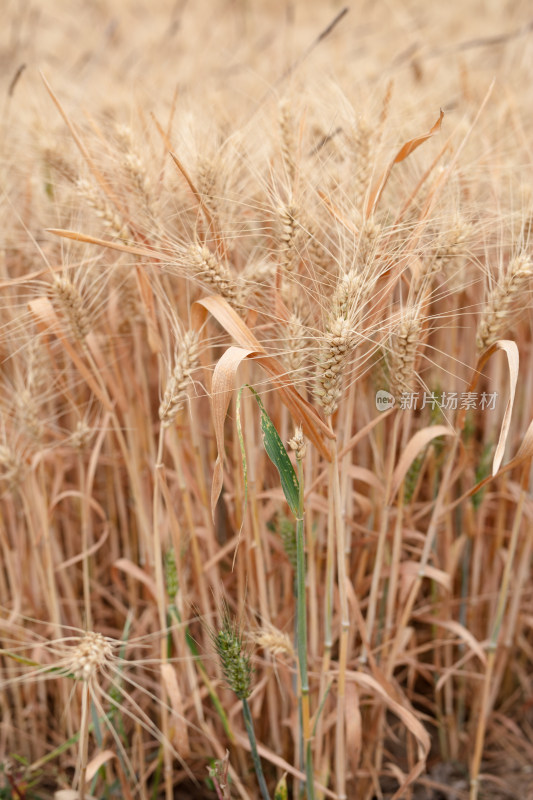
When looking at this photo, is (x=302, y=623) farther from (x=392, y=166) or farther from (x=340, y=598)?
(x=392, y=166)

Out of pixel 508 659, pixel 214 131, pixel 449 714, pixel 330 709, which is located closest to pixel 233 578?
pixel 330 709

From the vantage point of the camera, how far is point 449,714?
130 centimetres

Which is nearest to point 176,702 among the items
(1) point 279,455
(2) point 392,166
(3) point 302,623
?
(3) point 302,623

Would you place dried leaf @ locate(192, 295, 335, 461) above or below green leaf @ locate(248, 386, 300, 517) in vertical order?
above

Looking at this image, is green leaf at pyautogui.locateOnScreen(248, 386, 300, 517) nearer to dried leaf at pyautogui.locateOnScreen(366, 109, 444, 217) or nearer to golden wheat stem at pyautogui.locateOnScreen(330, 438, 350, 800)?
golden wheat stem at pyautogui.locateOnScreen(330, 438, 350, 800)

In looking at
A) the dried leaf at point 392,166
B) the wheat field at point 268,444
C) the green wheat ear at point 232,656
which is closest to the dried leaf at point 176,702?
the wheat field at point 268,444

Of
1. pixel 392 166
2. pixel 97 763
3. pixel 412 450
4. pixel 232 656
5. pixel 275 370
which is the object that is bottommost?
pixel 97 763

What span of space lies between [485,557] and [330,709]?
1.54ft

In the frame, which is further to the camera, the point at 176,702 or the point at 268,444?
the point at 176,702

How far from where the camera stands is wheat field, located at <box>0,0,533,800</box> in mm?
828

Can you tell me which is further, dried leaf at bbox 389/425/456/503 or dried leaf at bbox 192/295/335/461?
dried leaf at bbox 389/425/456/503

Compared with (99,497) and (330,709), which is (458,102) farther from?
(330,709)

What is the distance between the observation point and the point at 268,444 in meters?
0.75

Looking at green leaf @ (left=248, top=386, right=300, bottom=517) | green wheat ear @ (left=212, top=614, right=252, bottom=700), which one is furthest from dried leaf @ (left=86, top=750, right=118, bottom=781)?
green leaf @ (left=248, top=386, right=300, bottom=517)
